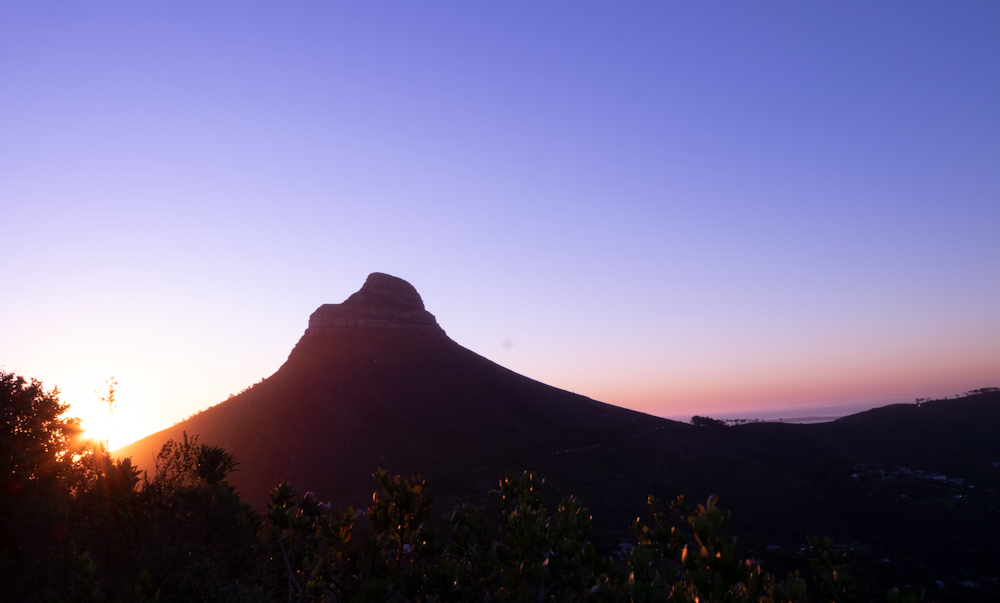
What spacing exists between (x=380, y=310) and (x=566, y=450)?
41.4 m

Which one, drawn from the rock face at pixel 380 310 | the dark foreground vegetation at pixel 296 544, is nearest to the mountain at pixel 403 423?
the rock face at pixel 380 310

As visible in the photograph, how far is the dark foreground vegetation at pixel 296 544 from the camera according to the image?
4.91 metres

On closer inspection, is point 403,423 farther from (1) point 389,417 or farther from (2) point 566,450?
(2) point 566,450

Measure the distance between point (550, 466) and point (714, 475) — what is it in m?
20.1

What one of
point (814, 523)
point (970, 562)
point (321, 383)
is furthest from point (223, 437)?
point (970, 562)

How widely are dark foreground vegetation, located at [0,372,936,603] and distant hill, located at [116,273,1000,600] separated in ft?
107

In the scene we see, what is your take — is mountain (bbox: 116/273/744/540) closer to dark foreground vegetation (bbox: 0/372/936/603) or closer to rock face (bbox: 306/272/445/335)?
rock face (bbox: 306/272/445/335)

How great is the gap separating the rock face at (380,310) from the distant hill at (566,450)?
0.83 feet

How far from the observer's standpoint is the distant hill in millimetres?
47781

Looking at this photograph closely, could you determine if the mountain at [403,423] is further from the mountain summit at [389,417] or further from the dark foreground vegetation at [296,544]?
the dark foreground vegetation at [296,544]

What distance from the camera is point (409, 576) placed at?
5398mm

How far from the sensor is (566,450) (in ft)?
212

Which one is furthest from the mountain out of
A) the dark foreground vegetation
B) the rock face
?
the dark foreground vegetation

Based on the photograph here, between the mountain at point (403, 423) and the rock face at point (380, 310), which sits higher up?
the rock face at point (380, 310)
